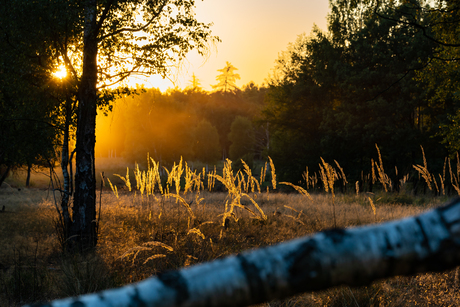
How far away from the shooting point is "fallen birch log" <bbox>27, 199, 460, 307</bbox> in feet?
1.77

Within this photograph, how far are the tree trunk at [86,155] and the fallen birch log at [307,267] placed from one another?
21.5 feet

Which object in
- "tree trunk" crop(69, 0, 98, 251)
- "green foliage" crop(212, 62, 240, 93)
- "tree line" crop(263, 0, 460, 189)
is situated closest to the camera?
"tree trunk" crop(69, 0, 98, 251)

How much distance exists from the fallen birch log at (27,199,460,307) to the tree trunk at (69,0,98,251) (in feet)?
21.5

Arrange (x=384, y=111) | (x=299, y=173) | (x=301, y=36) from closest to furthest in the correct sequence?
(x=384, y=111) < (x=299, y=173) < (x=301, y=36)

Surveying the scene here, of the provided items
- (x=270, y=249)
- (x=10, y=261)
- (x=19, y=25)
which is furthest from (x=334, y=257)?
(x=19, y=25)

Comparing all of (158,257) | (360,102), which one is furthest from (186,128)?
(158,257)

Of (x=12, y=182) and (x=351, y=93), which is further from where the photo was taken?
(x=12, y=182)

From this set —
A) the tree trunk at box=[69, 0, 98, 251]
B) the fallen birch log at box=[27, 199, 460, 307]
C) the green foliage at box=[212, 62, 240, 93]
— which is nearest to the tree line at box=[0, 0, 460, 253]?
the tree trunk at box=[69, 0, 98, 251]

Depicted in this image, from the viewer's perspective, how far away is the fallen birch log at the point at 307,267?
1.77 ft

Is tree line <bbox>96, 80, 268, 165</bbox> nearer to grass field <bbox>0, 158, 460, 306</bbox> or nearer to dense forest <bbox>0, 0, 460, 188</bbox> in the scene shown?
dense forest <bbox>0, 0, 460, 188</bbox>

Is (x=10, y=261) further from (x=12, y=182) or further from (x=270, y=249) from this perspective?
(x=12, y=182)

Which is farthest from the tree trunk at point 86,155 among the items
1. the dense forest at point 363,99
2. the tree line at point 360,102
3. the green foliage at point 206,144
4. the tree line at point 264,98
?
the green foliage at point 206,144

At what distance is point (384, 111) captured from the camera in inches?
842

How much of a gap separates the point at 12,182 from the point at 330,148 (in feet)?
85.3
